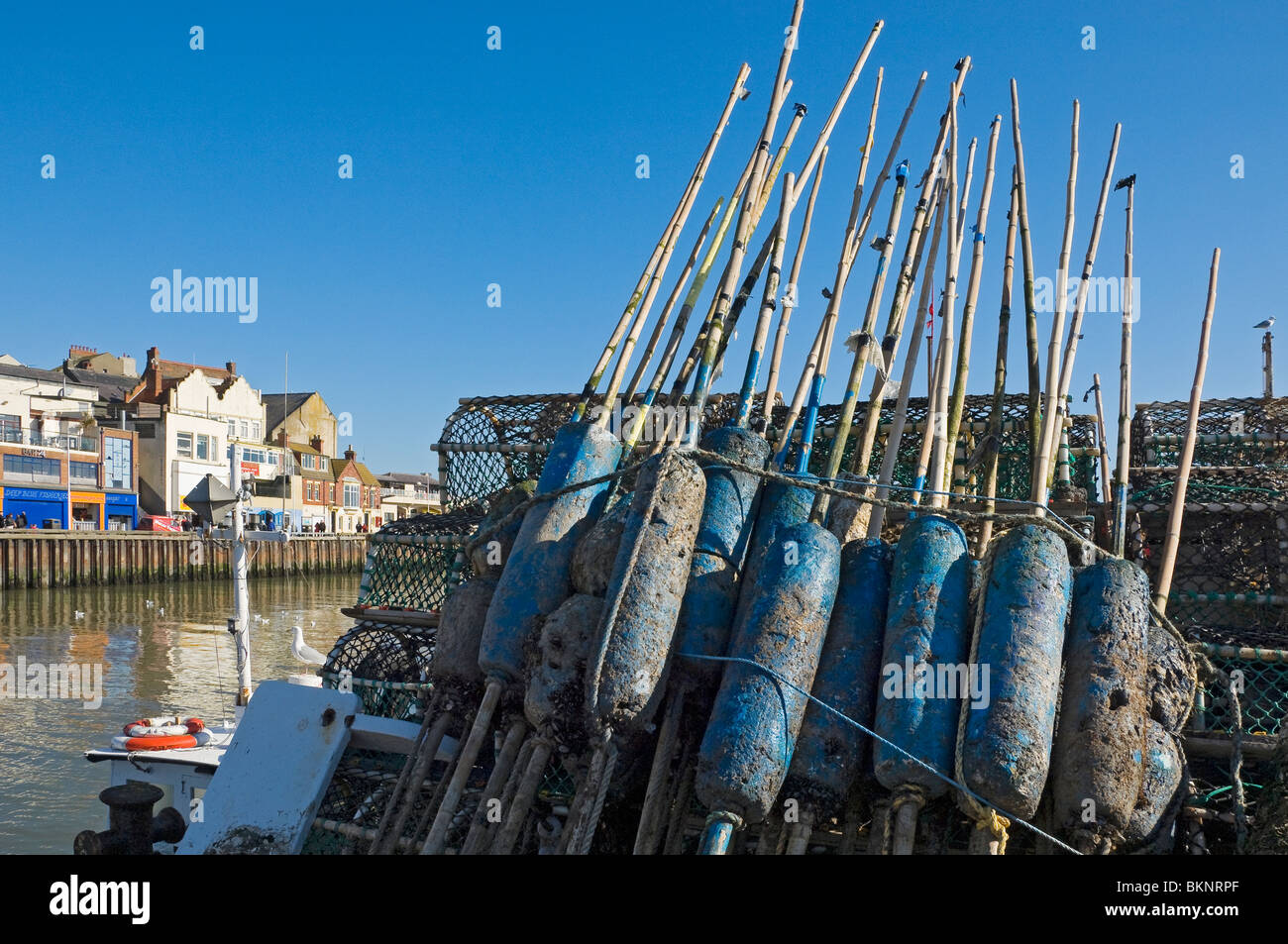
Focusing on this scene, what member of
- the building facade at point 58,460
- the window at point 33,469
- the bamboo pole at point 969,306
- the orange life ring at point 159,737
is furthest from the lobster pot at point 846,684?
the window at point 33,469

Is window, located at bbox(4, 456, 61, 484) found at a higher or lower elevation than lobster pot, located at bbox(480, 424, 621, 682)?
higher

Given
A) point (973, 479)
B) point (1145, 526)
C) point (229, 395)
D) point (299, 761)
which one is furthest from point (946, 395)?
point (229, 395)

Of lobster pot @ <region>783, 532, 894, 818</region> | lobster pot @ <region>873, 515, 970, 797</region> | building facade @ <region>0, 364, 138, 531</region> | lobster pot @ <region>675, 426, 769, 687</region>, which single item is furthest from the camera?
building facade @ <region>0, 364, 138, 531</region>

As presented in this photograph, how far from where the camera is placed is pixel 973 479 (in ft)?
18.7

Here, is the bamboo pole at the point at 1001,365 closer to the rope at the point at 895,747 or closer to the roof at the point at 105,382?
the rope at the point at 895,747

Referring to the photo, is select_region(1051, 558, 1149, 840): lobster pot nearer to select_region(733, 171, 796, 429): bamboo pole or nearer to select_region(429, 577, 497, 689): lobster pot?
select_region(733, 171, 796, 429): bamboo pole

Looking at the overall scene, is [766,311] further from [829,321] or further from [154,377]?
[154,377]

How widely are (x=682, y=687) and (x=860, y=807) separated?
78cm

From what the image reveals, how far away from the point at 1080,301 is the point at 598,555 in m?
3.14

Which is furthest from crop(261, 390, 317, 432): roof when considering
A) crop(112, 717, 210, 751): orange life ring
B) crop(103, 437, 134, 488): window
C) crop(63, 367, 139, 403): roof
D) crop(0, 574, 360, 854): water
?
crop(112, 717, 210, 751): orange life ring

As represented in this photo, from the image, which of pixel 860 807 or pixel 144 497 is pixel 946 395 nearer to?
pixel 860 807

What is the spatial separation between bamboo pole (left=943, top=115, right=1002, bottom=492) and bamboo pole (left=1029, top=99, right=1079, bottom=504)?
0.40 m

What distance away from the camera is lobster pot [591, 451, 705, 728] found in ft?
12.2

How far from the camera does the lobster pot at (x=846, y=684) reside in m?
3.62
